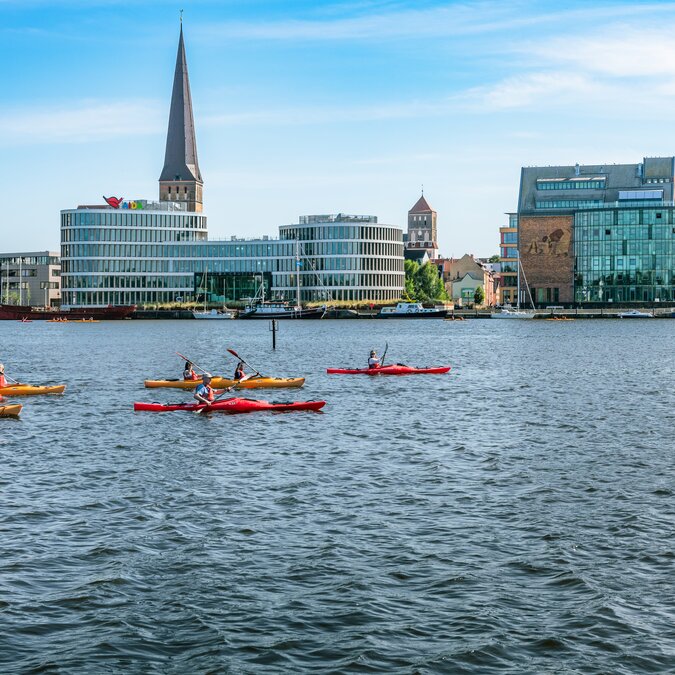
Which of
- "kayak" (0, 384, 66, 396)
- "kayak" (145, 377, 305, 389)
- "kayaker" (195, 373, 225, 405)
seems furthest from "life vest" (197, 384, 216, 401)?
"kayak" (0, 384, 66, 396)

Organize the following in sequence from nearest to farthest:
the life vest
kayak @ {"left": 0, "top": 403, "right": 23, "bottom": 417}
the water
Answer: the water
kayak @ {"left": 0, "top": 403, "right": 23, "bottom": 417}
the life vest

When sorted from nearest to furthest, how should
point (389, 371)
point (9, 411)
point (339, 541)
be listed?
point (339, 541), point (9, 411), point (389, 371)

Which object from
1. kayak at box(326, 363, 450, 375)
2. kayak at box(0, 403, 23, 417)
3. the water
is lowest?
the water

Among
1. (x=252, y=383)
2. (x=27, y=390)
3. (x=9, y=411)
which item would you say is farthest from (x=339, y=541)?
(x=27, y=390)

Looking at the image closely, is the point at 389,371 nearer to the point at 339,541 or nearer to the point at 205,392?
the point at 205,392

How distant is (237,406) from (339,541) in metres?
24.5

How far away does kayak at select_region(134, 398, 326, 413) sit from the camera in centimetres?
4706

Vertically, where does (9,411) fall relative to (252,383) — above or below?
below

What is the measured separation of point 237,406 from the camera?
4709 centimetres

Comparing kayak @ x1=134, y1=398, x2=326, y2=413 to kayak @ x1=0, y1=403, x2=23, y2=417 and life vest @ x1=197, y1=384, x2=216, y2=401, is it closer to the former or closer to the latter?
life vest @ x1=197, y1=384, x2=216, y2=401

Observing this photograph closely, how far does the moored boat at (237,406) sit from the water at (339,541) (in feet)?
1.82

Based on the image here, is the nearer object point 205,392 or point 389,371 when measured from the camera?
point 205,392

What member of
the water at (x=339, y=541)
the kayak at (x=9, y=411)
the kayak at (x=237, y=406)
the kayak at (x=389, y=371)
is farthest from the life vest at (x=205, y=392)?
the kayak at (x=389, y=371)

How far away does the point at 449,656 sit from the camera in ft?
54.0
